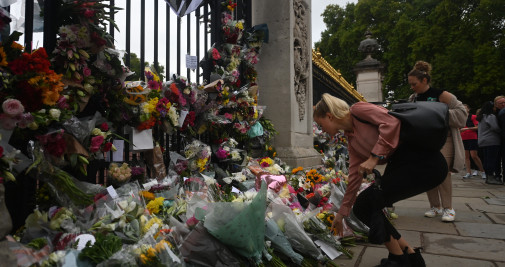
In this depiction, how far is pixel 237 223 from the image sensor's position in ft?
6.72

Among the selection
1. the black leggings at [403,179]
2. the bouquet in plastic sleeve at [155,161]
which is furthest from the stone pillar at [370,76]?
the bouquet in plastic sleeve at [155,161]

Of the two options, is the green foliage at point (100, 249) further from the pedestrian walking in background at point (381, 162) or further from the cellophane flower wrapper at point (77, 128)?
the pedestrian walking in background at point (381, 162)

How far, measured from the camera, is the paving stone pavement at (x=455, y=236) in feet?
8.93

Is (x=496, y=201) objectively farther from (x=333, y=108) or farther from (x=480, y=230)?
(x=333, y=108)

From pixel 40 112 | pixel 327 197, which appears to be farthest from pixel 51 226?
pixel 327 197

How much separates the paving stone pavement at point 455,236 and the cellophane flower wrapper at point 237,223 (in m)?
0.94

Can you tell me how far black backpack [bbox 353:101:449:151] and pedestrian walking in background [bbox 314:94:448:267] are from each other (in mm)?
70

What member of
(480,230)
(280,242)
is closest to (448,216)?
(480,230)

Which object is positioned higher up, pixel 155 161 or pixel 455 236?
pixel 155 161

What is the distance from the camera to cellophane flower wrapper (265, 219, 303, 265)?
242cm

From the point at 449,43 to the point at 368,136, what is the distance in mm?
19898

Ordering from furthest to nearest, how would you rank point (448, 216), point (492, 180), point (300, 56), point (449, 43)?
point (449, 43), point (492, 180), point (300, 56), point (448, 216)

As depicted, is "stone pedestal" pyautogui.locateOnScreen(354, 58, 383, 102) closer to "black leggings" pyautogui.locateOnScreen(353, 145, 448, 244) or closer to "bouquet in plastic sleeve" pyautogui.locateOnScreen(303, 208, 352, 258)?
"bouquet in plastic sleeve" pyautogui.locateOnScreen(303, 208, 352, 258)

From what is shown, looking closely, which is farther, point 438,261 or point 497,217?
point 497,217
